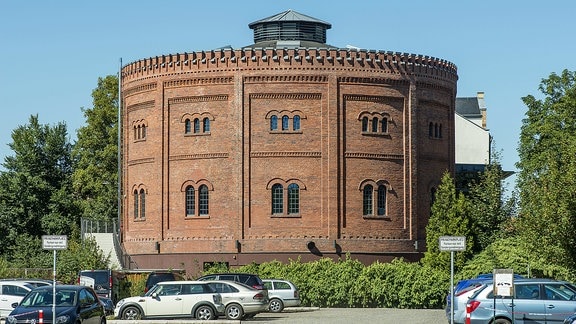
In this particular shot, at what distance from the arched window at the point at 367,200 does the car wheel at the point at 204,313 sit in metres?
21.1

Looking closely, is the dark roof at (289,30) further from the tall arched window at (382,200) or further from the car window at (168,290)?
the car window at (168,290)

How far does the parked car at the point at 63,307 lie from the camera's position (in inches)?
1231

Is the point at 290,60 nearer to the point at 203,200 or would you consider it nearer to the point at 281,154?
the point at 281,154

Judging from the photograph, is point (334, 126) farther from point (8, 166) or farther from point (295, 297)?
point (8, 166)

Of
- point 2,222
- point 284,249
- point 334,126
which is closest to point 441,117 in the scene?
point 334,126

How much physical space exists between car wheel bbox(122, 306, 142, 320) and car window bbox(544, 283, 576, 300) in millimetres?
13733

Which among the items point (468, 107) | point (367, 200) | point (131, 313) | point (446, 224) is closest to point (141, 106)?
point (367, 200)

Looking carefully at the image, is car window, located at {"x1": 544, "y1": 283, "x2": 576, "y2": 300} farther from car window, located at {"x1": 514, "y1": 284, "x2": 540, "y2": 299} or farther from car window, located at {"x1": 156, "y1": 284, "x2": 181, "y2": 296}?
car window, located at {"x1": 156, "y1": 284, "x2": 181, "y2": 296}

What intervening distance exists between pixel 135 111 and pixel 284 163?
9.74m

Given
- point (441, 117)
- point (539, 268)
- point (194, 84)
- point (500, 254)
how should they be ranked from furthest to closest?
1. point (441, 117)
2. point (194, 84)
3. point (500, 254)
4. point (539, 268)

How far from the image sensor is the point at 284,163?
58.2 meters

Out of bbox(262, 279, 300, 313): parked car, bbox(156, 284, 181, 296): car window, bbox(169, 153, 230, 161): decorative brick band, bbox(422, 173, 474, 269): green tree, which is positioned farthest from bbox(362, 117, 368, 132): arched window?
bbox(156, 284, 181, 296): car window

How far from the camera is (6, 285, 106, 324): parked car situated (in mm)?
31266

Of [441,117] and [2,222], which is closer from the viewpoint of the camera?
[441,117]
